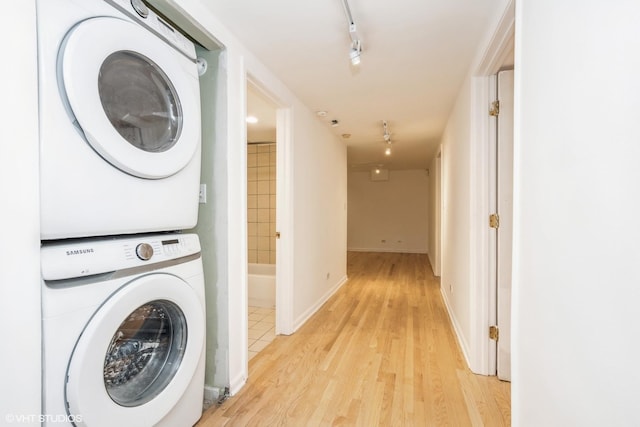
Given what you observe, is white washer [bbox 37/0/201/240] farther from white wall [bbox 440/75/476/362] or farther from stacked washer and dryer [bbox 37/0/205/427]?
white wall [bbox 440/75/476/362]

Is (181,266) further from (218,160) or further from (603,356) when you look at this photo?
(603,356)

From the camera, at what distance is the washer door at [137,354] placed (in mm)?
876

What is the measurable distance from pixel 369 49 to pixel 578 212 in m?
1.52

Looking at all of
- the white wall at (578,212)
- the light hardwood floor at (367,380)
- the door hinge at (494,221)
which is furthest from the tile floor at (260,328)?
the door hinge at (494,221)

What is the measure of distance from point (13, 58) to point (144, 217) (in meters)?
0.57

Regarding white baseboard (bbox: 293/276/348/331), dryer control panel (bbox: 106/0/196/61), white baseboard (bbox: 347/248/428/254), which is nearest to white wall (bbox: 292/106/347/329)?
white baseboard (bbox: 293/276/348/331)

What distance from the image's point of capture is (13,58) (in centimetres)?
78

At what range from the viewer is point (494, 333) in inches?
72.9

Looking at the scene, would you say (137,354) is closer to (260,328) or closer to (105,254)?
(105,254)

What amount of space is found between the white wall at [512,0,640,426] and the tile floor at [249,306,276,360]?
179 centimetres

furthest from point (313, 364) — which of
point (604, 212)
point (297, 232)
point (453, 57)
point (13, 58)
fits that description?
point (453, 57)

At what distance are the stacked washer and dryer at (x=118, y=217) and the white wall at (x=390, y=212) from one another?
668cm

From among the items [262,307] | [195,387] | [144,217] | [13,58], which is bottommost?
[262,307]

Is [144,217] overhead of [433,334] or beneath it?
overhead
